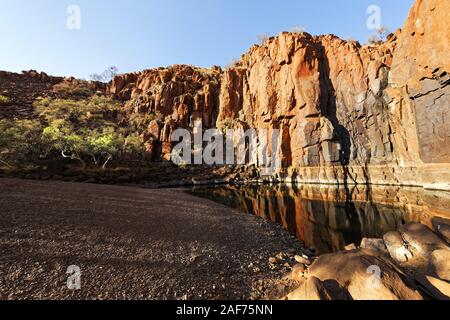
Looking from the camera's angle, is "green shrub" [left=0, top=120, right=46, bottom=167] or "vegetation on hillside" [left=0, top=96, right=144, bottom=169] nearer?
"green shrub" [left=0, top=120, right=46, bottom=167]

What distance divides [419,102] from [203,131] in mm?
41424

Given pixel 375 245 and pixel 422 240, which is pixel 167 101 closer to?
pixel 375 245

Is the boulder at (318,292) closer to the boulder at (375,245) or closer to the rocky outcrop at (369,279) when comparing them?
the rocky outcrop at (369,279)

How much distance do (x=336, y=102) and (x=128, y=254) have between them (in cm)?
4714

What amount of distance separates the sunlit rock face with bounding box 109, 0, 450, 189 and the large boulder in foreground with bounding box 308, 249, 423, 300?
2439 cm

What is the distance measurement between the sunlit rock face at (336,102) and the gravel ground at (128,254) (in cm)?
2449

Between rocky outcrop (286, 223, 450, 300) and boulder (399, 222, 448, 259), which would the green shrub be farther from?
boulder (399, 222, 448, 259)

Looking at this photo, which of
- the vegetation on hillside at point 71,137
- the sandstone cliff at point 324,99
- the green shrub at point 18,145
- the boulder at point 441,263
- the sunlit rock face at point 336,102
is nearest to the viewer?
the boulder at point 441,263

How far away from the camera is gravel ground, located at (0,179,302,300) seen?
5325 millimetres

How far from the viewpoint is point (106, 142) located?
3506 centimetres

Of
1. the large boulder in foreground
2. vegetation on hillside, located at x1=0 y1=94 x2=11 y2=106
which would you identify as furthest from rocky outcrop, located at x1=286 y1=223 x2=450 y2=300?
vegetation on hillside, located at x1=0 y1=94 x2=11 y2=106

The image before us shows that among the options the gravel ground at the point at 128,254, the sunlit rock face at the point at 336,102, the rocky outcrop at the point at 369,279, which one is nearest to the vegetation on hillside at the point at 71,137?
the sunlit rock face at the point at 336,102

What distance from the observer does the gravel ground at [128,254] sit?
17.5ft
